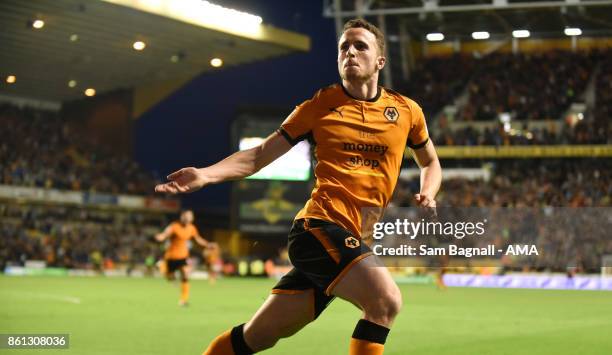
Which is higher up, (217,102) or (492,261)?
(217,102)

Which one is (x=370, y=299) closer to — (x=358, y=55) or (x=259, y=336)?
(x=259, y=336)

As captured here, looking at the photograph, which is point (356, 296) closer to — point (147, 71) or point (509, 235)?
point (509, 235)

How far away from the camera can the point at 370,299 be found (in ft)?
17.5

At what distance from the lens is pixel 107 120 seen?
58.9 metres

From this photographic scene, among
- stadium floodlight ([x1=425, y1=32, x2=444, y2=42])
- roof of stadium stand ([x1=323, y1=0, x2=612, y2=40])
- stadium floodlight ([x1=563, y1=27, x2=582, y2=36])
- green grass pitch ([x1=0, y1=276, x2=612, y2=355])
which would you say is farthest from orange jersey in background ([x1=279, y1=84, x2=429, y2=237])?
stadium floodlight ([x1=425, y1=32, x2=444, y2=42])

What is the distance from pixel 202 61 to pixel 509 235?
25106 mm

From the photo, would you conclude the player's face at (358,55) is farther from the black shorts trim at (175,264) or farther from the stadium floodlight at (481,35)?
the stadium floodlight at (481,35)

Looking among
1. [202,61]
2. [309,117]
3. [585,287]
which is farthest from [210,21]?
[309,117]

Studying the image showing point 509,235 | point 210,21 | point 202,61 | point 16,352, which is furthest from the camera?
point 202,61

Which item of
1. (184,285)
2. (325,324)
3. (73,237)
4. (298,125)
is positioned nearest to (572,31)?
(73,237)

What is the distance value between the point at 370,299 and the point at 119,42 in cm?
4186

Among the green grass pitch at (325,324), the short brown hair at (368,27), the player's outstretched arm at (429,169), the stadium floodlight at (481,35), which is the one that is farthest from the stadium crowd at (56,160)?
the short brown hair at (368,27)

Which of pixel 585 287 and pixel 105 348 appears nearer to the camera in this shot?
pixel 105 348

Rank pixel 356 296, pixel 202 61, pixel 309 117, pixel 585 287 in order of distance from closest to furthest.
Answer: pixel 356 296
pixel 309 117
pixel 585 287
pixel 202 61
